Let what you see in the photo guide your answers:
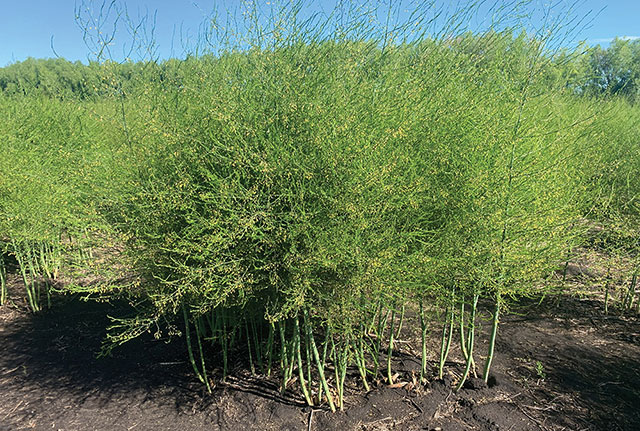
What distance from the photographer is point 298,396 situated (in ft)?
12.7

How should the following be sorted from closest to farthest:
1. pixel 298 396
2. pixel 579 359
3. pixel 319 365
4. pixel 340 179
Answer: pixel 340 179 → pixel 319 365 → pixel 298 396 → pixel 579 359

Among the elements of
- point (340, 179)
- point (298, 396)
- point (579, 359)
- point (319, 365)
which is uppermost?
point (340, 179)

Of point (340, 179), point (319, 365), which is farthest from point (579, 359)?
point (340, 179)

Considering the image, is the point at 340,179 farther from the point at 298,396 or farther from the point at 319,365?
the point at 298,396

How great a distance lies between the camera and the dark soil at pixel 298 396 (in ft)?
11.8

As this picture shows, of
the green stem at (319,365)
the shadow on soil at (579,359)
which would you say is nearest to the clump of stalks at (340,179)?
the green stem at (319,365)

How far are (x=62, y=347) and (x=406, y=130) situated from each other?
14.2 feet

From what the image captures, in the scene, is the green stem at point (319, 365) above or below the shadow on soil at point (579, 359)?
above

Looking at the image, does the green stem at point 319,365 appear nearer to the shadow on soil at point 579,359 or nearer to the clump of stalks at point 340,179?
the clump of stalks at point 340,179

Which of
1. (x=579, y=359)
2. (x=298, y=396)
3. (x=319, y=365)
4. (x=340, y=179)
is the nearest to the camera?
(x=340, y=179)

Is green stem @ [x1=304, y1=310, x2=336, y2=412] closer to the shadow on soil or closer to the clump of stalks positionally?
the clump of stalks

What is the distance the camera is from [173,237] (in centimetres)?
309

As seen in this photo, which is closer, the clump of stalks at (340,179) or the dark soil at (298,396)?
the clump of stalks at (340,179)

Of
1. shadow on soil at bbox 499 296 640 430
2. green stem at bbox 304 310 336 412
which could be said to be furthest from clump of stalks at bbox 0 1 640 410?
shadow on soil at bbox 499 296 640 430
